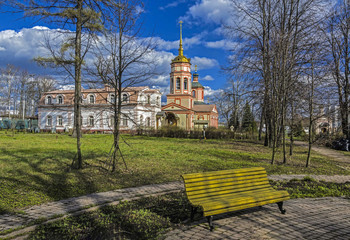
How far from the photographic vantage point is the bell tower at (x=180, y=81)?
40.1m

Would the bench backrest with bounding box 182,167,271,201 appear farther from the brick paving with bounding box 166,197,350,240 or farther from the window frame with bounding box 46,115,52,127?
the window frame with bounding box 46,115,52,127

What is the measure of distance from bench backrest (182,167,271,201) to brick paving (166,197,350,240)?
44 centimetres

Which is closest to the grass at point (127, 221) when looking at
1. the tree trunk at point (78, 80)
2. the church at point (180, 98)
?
the tree trunk at point (78, 80)

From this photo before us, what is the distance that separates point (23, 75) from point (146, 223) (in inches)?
1818

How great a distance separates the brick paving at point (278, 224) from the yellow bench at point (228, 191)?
0.22 meters

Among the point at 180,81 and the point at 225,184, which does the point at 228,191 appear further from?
the point at 180,81

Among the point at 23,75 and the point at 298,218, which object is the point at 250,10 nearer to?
the point at 298,218

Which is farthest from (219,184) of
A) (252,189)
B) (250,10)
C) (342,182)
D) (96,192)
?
(250,10)

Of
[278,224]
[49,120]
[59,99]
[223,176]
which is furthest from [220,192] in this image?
[49,120]

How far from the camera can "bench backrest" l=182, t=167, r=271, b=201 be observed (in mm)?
4066

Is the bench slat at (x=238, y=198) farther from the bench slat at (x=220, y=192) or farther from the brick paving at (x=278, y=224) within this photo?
the brick paving at (x=278, y=224)

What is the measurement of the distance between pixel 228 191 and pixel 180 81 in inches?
1455

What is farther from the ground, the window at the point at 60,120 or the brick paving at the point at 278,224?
the window at the point at 60,120

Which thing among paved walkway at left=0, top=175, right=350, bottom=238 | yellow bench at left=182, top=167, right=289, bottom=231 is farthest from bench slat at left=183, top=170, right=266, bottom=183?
paved walkway at left=0, top=175, right=350, bottom=238
